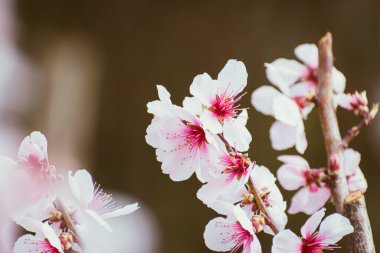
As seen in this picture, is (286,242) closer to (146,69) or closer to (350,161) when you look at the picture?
(350,161)

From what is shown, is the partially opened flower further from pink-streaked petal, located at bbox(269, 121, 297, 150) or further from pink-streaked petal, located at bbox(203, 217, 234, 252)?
pink-streaked petal, located at bbox(203, 217, 234, 252)

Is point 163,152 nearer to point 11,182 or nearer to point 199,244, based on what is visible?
point 11,182

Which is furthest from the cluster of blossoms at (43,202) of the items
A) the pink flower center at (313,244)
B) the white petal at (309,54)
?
the white petal at (309,54)

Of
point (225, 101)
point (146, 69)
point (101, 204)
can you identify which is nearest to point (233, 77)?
point (225, 101)

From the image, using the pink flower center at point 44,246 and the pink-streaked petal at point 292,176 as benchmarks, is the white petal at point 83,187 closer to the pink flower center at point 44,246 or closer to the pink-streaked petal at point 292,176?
the pink flower center at point 44,246

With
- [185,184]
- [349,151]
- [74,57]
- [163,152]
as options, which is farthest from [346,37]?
[163,152]

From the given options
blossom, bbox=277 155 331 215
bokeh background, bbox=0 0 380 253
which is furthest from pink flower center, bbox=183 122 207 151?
bokeh background, bbox=0 0 380 253

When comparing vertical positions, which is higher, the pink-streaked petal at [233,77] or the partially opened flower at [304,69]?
the partially opened flower at [304,69]
